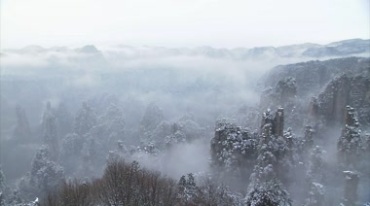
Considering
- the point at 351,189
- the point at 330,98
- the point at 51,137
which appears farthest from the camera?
the point at 51,137

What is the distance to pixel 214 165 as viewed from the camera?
7538 centimetres

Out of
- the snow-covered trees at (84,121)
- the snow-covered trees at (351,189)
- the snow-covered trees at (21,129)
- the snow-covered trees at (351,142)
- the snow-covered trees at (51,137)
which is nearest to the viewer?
the snow-covered trees at (351,189)

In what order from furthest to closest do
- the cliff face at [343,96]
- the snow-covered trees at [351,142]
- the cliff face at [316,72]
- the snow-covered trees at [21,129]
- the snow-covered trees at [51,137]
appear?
the snow-covered trees at [21,129] < the snow-covered trees at [51,137] < the cliff face at [316,72] < the cliff face at [343,96] < the snow-covered trees at [351,142]

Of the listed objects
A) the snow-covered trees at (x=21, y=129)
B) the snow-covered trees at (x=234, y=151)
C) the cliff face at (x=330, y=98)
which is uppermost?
the cliff face at (x=330, y=98)

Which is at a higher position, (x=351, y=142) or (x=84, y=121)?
(x=351, y=142)

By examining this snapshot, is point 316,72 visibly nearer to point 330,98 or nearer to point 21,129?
point 330,98

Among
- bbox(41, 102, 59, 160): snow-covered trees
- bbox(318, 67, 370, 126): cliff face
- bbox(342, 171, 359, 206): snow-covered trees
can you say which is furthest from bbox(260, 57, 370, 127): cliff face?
bbox(41, 102, 59, 160): snow-covered trees

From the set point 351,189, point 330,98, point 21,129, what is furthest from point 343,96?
point 21,129

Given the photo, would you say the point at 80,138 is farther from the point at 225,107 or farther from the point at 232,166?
the point at 232,166

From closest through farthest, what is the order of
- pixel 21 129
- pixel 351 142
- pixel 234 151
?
pixel 351 142 → pixel 234 151 → pixel 21 129

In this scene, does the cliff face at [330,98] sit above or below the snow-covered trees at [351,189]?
above

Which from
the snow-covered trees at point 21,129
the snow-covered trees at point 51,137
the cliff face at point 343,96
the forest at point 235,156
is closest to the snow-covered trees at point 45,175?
the forest at point 235,156

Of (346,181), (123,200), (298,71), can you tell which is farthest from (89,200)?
(298,71)

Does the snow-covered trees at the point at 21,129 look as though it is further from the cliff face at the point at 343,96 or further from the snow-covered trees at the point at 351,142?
the snow-covered trees at the point at 351,142
